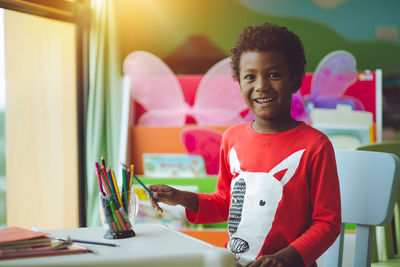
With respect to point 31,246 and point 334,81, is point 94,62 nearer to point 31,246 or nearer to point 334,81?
point 334,81

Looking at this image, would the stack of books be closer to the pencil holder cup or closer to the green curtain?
the pencil holder cup

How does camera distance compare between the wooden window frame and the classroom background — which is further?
the wooden window frame

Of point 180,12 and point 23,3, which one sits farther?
point 180,12

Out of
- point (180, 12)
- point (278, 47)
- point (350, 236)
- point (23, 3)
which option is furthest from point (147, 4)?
point (278, 47)

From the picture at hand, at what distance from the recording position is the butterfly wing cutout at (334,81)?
2.47 meters

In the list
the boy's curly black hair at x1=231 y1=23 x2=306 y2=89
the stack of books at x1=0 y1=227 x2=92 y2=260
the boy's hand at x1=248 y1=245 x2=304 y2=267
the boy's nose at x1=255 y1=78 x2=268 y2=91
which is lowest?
the boy's hand at x1=248 y1=245 x2=304 y2=267

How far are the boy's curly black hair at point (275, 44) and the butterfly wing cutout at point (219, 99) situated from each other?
135cm

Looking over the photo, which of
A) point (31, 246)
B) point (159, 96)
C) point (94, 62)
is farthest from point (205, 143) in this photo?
point (31, 246)

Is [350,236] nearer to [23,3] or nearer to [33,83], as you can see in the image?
[33,83]

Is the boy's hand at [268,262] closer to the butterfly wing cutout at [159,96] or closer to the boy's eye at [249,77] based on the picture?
the boy's eye at [249,77]

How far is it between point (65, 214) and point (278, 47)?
187cm

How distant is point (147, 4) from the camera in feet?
9.71

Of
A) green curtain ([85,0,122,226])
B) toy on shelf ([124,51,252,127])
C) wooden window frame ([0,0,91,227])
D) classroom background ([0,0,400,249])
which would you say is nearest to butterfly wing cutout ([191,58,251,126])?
toy on shelf ([124,51,252,127])

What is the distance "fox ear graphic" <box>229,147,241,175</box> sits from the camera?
3.81ft
